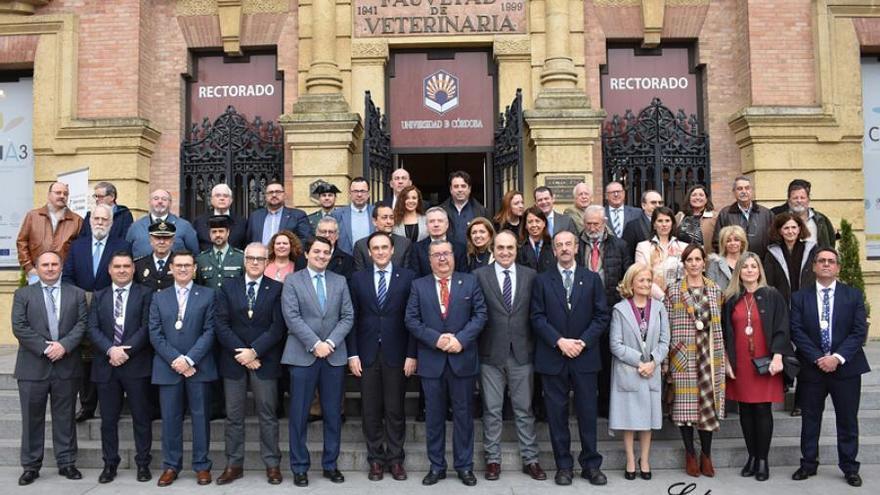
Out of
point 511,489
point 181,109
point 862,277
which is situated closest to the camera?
point 511,489

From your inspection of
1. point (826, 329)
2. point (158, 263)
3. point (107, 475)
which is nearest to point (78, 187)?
point (158, 263)

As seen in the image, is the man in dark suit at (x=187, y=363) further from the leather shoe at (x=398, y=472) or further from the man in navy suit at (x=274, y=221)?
the man in navy suit at (x=274, y=221)

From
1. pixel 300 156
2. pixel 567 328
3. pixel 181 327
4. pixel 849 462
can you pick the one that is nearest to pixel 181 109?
pixel 300 156

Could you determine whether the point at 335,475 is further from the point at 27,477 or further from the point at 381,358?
the point at 27,477

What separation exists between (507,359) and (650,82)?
25.6ft

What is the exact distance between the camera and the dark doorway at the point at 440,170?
1334 cm

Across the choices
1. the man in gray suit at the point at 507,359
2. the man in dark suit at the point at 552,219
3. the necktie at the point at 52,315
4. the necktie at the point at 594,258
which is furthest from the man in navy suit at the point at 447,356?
the necktie at the point at 52,315

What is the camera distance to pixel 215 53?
12.6 metres

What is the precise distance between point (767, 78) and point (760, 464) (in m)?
7.37

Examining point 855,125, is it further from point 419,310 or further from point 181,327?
point 181,327

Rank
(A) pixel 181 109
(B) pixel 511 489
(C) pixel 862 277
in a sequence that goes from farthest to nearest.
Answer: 1. (A) pixel 181 109
2. (C) pixel 862 277
3. (B) pixel 511 489

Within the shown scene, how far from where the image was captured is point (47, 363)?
6.41 meters

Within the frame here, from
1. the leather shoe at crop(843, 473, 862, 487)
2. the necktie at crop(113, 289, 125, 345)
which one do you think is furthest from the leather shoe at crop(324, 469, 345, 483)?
the leather shoe at crop(843, 473, 862, 487)

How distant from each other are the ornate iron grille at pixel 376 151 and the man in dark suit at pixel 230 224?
9.51 feet
